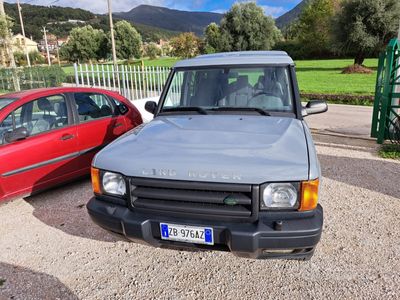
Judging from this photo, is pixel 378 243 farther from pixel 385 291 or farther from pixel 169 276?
pixel 169 276

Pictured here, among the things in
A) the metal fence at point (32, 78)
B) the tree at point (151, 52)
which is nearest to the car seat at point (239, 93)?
the metal fence at point (32, 78)

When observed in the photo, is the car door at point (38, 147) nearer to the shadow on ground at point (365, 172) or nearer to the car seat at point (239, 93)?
the car seat at point (239, 93)

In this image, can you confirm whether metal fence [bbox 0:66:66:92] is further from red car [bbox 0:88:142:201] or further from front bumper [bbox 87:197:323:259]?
front bumper [bbox 87:197:323:259]

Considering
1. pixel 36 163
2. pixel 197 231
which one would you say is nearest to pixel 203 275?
pixel 197 231

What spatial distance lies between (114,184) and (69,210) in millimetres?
1891

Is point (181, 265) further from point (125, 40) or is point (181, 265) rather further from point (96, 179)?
point (125, 40)

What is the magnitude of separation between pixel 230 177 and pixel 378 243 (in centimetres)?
206

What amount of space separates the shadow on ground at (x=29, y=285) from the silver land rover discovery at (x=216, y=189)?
0.71m

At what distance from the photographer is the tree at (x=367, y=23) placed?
2708cm

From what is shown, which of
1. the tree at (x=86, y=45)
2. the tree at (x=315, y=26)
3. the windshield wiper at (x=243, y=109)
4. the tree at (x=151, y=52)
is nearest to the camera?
the windshield wiper at (x=243, y=109)

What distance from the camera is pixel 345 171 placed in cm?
538

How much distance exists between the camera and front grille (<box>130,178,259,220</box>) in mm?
2256

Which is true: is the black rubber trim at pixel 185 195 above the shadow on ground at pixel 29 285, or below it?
above

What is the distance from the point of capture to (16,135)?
388 cm
